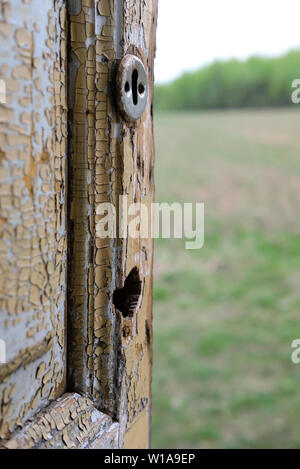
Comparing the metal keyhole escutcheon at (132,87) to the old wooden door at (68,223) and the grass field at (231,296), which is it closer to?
the old wooden door at (68,223)

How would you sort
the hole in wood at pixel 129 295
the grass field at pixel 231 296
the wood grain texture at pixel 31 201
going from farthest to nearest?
the grass field at pixel 231 296 → the hole in wood at pixel 129 295 → the wood grain texture at pixel 31 201

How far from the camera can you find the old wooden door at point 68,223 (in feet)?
1.05

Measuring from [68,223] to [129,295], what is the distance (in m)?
0.10

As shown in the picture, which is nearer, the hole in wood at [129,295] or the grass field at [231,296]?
the hole in wood at [129,295]

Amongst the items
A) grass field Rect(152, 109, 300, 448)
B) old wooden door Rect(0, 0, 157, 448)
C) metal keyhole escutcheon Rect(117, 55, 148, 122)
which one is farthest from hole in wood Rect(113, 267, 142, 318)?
grass field Rect(152, 109, 300, 448)

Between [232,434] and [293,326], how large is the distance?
940 millimetres

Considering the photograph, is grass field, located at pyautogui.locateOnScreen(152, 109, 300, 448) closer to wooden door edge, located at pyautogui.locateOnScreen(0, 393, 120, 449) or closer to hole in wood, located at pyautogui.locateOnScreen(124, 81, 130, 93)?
wooden door edge, located at pyautogui.locateOnScreen(0, 393, 120, 449)

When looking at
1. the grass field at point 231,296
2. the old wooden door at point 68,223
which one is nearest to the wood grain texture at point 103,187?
the old wooden door at point 68,223

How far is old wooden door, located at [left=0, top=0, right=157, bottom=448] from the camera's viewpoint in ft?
1.05

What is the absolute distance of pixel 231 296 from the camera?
3197mm

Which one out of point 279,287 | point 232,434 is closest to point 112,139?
point 232,434

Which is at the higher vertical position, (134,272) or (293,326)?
(134,272)

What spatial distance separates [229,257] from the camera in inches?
150
